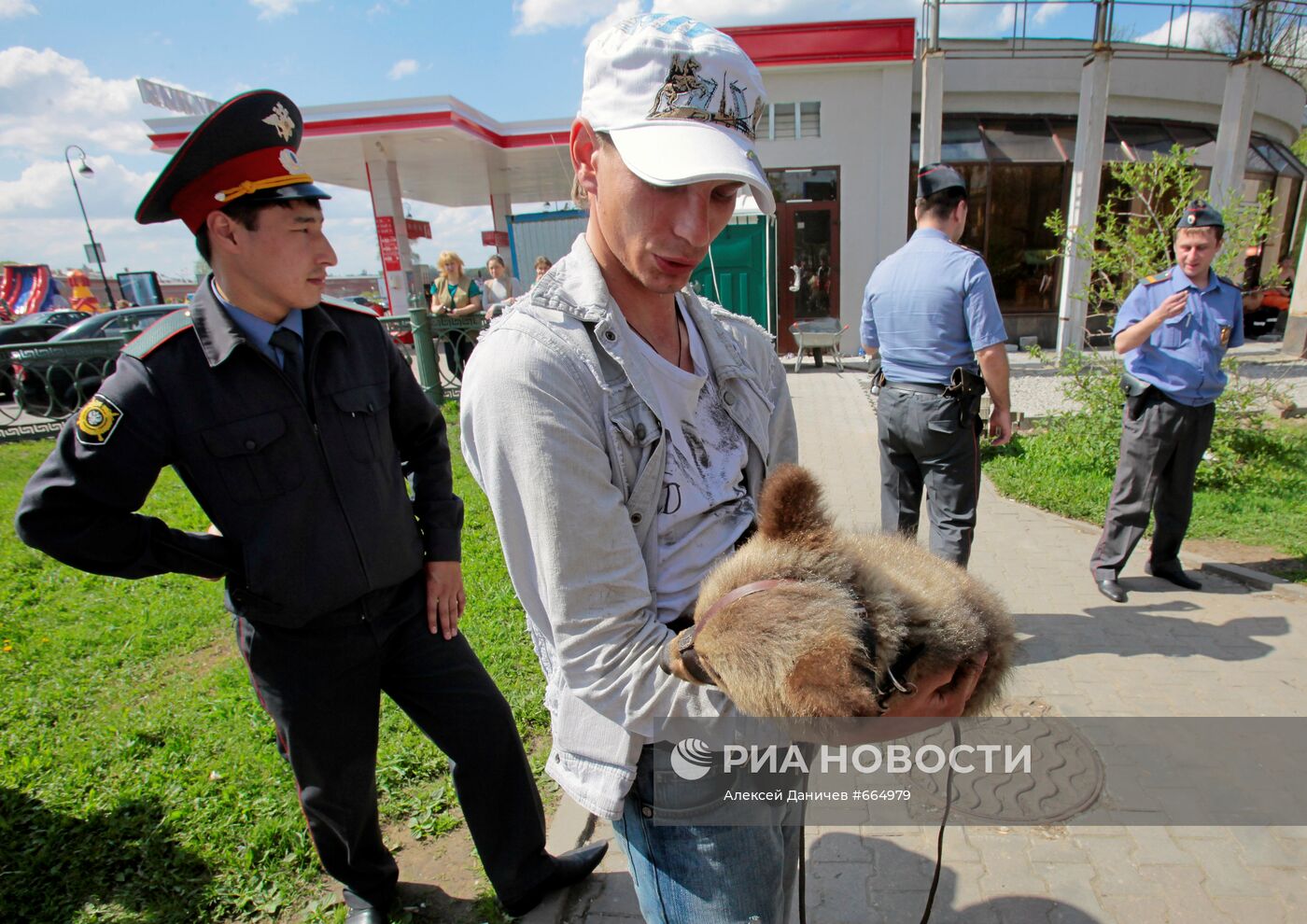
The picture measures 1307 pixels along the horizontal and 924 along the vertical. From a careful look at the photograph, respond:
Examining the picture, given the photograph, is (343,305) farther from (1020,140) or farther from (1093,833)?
(1020,140)

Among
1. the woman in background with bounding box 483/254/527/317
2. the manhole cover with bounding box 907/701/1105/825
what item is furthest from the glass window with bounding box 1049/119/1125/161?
the manhole cover with bounding box 907/701/1105/825

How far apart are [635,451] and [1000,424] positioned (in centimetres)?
349

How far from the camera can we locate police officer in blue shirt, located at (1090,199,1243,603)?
4254 millimetres

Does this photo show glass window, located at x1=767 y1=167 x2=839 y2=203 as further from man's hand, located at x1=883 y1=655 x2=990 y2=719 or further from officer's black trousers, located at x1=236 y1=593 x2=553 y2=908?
man's hand, located at x1=883 y1=655 x2=990 y2=719

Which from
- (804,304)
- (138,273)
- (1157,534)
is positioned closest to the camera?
(1157,534)

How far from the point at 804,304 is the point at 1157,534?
9368mm

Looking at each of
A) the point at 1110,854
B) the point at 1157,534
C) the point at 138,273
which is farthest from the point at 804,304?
the point at 138,273

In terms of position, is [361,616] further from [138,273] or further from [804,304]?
[138,273]

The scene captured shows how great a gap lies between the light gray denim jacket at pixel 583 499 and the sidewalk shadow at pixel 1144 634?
3334 mm

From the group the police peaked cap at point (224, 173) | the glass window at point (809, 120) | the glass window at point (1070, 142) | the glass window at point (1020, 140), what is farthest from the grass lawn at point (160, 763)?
the glass window at point (1070, 142)

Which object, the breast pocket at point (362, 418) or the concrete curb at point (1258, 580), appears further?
the concrete curb at point (1258, 580)

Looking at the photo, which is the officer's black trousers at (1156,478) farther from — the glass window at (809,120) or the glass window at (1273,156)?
the glass window at (1273,156)

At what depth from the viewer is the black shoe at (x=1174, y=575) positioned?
464cm

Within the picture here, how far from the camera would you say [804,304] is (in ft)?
43.8
